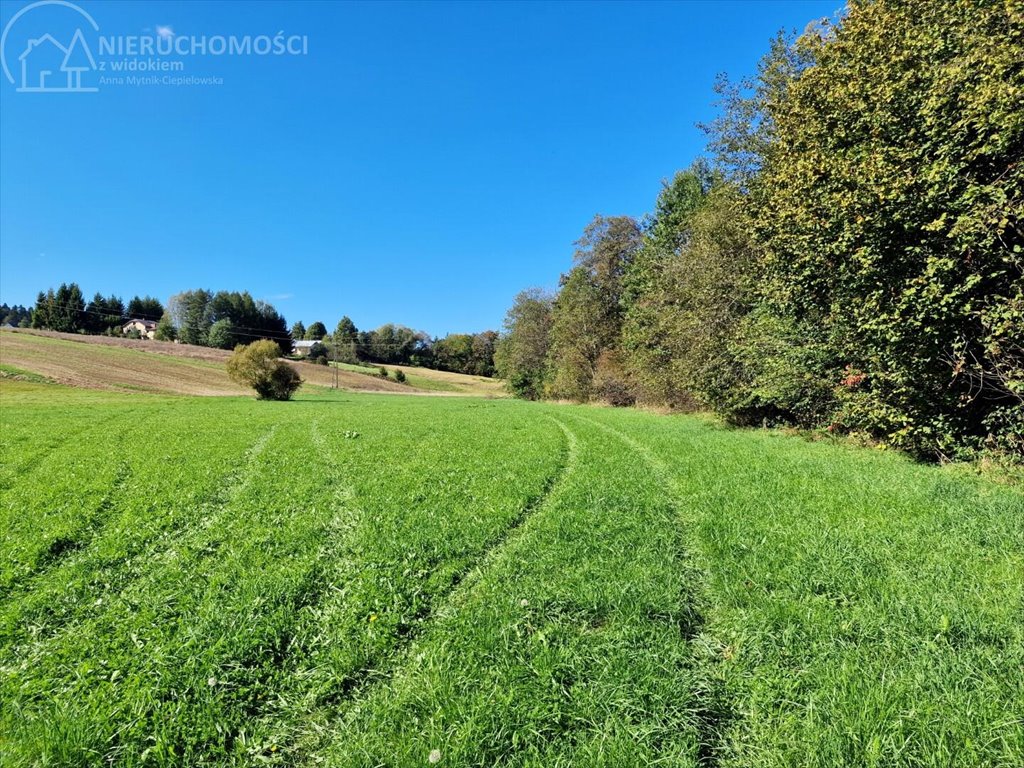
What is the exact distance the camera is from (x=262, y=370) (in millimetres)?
39125

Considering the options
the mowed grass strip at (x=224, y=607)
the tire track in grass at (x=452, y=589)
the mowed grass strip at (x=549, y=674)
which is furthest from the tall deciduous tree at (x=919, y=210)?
the mowed grass strip at (x=224, y=607)

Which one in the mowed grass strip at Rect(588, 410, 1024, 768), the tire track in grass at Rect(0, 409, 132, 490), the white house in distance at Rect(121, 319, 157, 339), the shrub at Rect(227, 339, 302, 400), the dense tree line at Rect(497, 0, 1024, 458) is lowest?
the tire track in grass at Rect(0, 409, 132, 490)

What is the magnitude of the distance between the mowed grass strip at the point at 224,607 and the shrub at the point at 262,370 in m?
33.2

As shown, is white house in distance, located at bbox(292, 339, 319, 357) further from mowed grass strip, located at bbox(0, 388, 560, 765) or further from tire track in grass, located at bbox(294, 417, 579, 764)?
tire track in grass, located at bbox(294, 417, 579, 764)

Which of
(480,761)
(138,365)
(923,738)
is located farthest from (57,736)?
(138,365)

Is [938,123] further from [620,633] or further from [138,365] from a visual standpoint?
[138,365]

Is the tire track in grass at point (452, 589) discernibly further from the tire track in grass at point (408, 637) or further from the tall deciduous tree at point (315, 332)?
the tall deciduous tree at point (315, 332)

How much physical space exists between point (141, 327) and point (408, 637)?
139431 millimetres

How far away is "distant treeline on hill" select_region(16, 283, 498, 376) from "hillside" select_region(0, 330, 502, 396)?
2024 centimetres

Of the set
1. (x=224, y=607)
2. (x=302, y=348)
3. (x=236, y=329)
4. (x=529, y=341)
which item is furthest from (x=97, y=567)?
(x=302, y=348)

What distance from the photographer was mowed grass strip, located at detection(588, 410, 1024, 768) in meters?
2.62

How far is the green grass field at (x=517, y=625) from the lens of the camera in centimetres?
270

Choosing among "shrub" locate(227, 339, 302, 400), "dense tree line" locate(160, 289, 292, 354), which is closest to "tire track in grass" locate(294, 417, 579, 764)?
"shrub" locate(227, 339, 302, 400)

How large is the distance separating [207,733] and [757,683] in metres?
3.49
